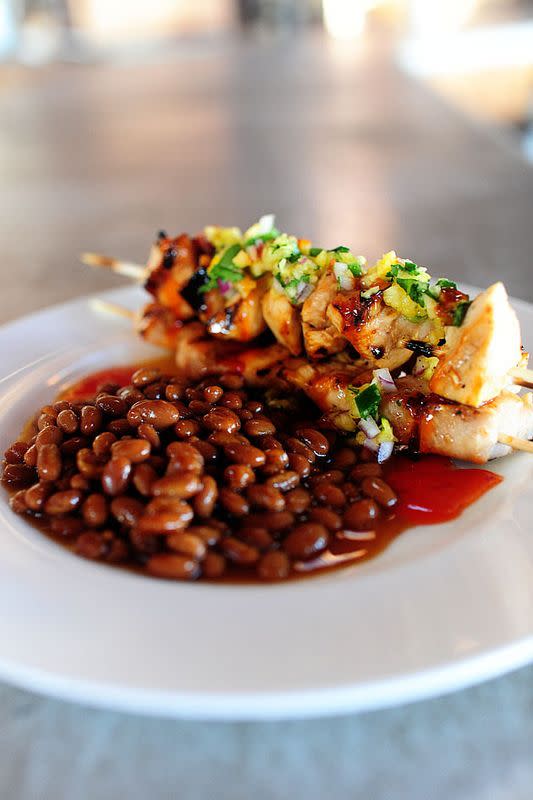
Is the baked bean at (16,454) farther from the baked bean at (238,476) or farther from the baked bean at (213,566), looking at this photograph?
the baked bean at (213,566)

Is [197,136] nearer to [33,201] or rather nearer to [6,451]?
[33,201]

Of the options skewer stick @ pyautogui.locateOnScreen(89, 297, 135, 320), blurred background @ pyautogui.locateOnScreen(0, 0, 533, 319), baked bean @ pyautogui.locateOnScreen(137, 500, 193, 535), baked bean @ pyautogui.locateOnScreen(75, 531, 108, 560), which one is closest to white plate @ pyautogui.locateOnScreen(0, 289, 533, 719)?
baked bean @ pyautogui.locateOnScreen(75, 531, 108, 560)

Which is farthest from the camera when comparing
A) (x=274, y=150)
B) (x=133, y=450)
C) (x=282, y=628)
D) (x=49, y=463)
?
(x=274, y=150)

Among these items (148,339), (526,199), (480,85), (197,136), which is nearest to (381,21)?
(480,85)

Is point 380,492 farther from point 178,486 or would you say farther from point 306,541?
point 178,486

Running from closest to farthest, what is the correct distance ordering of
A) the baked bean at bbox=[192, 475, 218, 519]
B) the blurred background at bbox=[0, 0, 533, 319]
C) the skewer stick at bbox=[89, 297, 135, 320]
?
the baked bean at bbox=[192, 475, 218, 519] < the skewer stick at bbox=[89, 297, 135, 320] < the blurred background at bbox=[0, 0, 533, 319]

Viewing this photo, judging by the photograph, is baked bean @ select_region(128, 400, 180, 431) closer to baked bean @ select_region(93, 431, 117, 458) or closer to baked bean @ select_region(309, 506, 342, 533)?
baked bean @ select_region(93, 431, 117, 458)

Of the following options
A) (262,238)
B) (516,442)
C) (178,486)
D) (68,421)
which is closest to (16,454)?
(68,421)

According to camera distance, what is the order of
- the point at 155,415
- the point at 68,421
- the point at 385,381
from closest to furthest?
the point at 155,415 → the point at 68,421 → the point at 385,381
